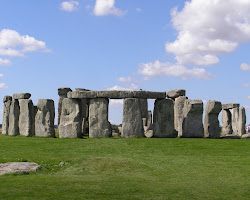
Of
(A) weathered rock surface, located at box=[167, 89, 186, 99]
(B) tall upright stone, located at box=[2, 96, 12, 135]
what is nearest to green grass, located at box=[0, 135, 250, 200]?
(A) weathered rock surface, located at box=[167, 89, 186, 99]

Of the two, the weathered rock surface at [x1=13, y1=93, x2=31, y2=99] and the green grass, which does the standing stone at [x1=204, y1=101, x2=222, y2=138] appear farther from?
the weathered rock surface at [x1=13, y1=93, x2=31, y2=99]

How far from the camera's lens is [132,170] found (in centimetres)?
1143

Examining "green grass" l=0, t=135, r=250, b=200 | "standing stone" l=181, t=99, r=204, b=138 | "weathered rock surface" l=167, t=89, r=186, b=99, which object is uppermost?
"weathered rock surface" l=167, t=89, r=186, b=99

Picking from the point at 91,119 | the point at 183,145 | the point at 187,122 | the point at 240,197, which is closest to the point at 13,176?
the point at 240,197

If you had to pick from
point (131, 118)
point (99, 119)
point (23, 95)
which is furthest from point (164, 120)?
point (23, 95)

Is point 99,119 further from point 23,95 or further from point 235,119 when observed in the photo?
point 235,119

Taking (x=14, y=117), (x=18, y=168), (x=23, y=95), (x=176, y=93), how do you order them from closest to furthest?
(x=18, y=168) < (x=23, y=95) < (x=14, y=117) < (x=176, y=93)

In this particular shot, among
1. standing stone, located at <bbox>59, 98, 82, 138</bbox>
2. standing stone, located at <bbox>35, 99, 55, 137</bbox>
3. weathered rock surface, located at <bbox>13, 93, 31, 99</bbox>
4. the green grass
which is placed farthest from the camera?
weathered rock surface, located at <bbox>13, 93, 31, 99</bbox>

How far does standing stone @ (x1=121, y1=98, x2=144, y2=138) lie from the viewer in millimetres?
20031

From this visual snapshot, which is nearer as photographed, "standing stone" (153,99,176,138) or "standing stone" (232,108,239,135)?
"standing stone" (153,99,176,138)

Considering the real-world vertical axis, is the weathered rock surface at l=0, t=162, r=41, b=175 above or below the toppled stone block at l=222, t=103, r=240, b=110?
below

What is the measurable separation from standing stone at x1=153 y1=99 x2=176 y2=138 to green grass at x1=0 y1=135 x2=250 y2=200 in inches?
109

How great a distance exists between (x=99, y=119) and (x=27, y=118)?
495cm

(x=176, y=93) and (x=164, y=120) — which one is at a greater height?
(x=176, y=93)
